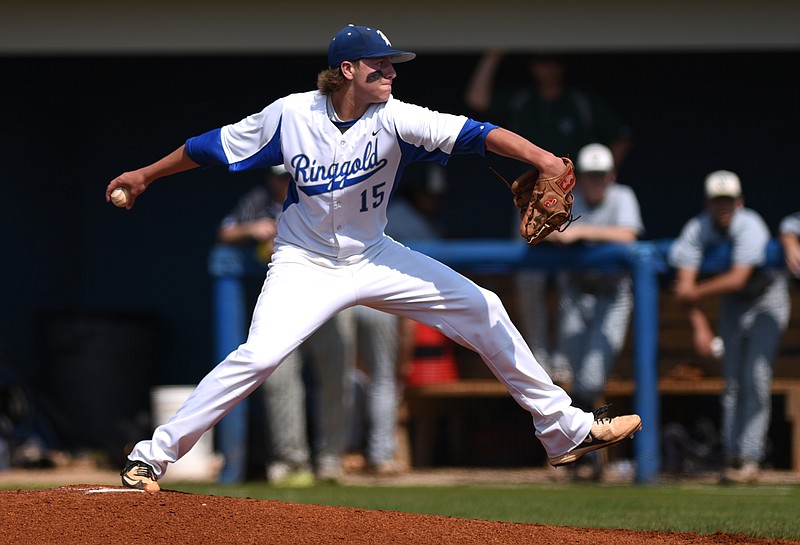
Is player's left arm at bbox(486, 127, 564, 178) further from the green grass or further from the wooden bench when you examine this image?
the wooden bench

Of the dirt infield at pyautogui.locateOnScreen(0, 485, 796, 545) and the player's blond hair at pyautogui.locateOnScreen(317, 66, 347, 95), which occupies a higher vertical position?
the player's blond hair at pyautogui.locateOnScreen(317, 66, 347, 95)

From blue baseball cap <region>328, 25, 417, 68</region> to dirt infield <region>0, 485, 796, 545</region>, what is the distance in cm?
187

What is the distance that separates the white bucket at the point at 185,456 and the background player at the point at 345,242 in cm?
365

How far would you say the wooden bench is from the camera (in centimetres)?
832

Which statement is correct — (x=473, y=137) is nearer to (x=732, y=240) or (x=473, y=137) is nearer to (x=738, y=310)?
(x=732, y=240)

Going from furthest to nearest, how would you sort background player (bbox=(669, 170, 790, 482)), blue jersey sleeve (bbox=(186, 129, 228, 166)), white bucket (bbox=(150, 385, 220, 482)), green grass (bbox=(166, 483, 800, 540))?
1. white bucket (bbox=(150, 385, 220, 482))
2. background player (bbox=(669, 170, 790, 482))
3. green grass (bbox=(166, 483, 800, 540))
4. blue jersey sleeve (bbox=(186, 129, 228, 166))

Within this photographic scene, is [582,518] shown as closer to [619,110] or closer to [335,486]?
[335,486]

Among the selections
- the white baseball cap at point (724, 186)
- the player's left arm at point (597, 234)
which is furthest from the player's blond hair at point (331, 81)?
the white baseball cap at point (724, 186)

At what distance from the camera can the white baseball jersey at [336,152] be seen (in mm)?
5336

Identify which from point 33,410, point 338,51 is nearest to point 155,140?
point 33,410

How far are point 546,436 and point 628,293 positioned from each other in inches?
124

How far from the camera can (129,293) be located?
1223 cm

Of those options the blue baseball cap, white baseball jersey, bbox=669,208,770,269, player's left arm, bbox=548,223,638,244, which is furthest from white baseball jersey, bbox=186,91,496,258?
white baseball jersey, bbox=669,208,770,269

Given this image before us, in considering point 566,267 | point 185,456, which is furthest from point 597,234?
point 185,456
